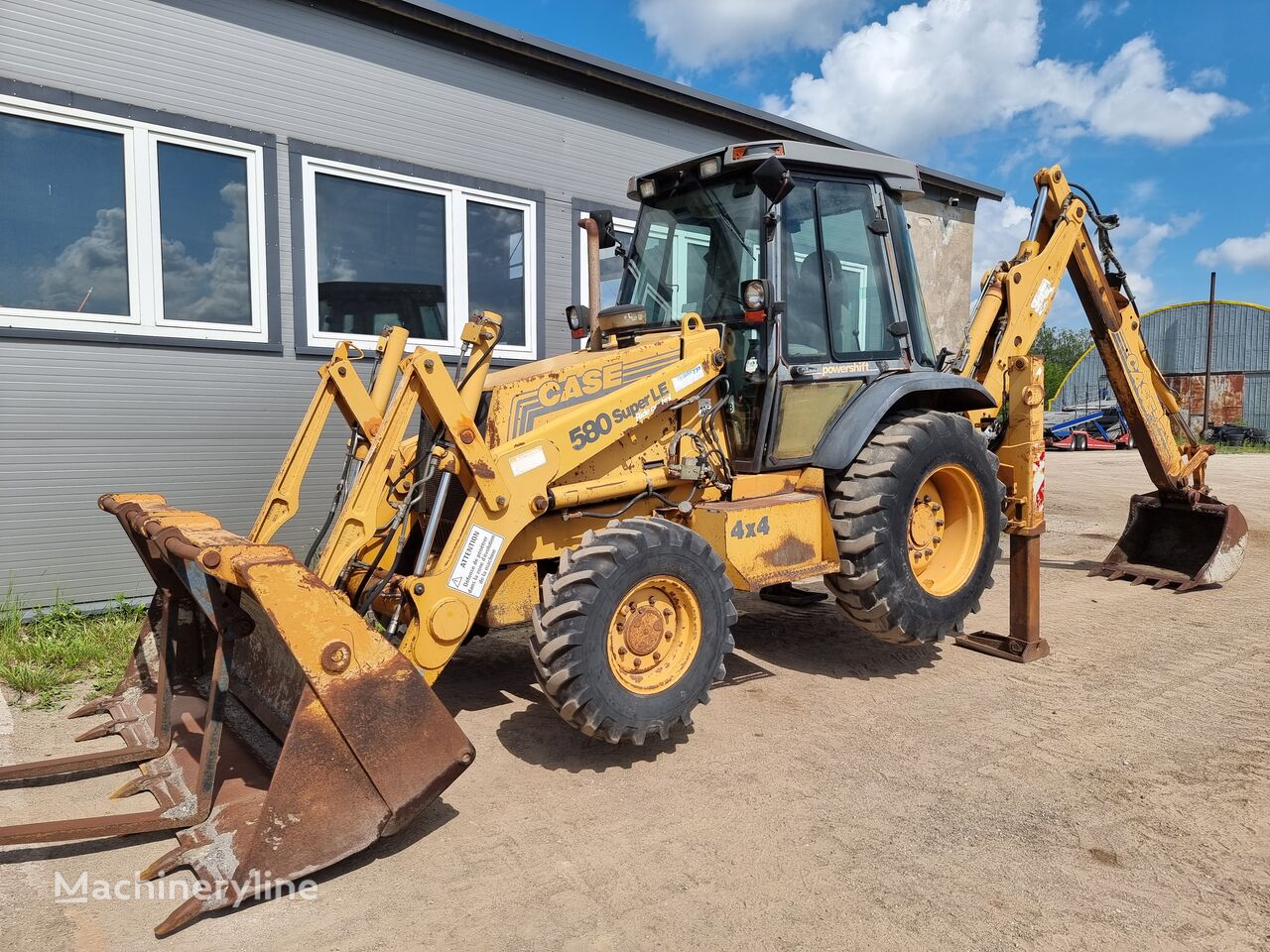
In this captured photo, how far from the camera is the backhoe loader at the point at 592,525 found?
117 inches

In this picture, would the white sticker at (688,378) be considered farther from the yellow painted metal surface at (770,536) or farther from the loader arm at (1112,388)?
the loader arm at (1112,388)

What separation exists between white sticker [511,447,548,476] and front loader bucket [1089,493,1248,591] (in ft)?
19.0

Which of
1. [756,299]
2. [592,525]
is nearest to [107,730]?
[592,525]

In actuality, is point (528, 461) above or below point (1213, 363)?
below

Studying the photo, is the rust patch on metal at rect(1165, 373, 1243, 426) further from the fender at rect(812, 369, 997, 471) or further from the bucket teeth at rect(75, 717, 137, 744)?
the bucket teeth at rect(75, 717, 137, 744)

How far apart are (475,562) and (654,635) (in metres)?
0.84

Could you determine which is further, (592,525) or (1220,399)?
(1220,399)

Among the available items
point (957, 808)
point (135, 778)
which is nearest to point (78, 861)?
point (135, 778)

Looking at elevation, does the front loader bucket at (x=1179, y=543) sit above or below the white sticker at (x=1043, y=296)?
below

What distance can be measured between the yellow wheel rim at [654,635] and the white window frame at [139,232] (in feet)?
13.2

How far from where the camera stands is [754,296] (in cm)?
448

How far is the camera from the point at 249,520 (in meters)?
6.41

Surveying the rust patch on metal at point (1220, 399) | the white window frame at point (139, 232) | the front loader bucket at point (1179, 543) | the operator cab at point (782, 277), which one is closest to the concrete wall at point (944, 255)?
the front loader bucket at point (1179, 543)

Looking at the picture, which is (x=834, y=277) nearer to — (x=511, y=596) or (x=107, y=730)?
(x=511, y=596)
